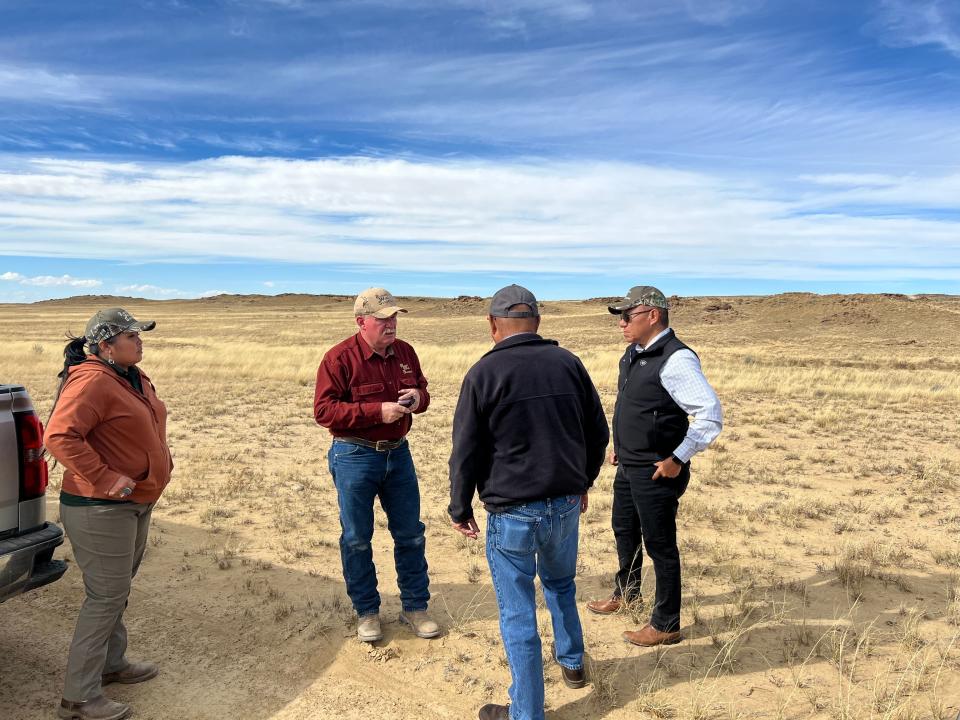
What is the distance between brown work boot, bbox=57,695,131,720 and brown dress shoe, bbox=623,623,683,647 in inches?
111

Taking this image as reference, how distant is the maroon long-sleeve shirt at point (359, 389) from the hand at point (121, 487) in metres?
1.01

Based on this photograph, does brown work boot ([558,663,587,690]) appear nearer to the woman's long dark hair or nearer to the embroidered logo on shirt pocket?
the embroidered logo on shirt pocket

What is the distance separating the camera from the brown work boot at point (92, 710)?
133 inches

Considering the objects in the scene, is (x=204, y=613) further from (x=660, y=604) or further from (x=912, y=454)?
(x=912, y=454)

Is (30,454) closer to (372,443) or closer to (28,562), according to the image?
(28,562)

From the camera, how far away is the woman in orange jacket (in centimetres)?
323

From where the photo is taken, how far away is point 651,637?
4164 mm

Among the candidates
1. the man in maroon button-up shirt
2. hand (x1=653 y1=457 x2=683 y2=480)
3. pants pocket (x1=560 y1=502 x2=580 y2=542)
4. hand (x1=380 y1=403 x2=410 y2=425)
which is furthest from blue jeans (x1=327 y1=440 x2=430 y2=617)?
hand (x1=653 y1=457 x2=683 y2=480)

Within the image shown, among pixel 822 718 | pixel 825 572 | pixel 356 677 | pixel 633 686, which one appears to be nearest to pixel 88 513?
pixel 356 677

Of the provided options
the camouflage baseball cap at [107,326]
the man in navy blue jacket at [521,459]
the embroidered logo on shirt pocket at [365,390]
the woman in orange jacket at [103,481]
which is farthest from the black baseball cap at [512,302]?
the woman in orange jacket at [103,481]

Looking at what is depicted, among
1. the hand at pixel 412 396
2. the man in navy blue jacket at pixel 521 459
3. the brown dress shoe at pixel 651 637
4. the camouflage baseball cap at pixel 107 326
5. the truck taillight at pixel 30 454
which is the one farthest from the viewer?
the brown dress shoe at pixel 651 637

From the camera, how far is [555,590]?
3.40m

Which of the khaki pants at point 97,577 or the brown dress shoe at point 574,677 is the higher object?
the khaki pants at point 97,577

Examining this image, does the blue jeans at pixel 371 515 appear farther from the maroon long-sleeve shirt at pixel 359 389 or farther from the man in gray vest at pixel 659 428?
the man in gray vest at pixel 659 428
